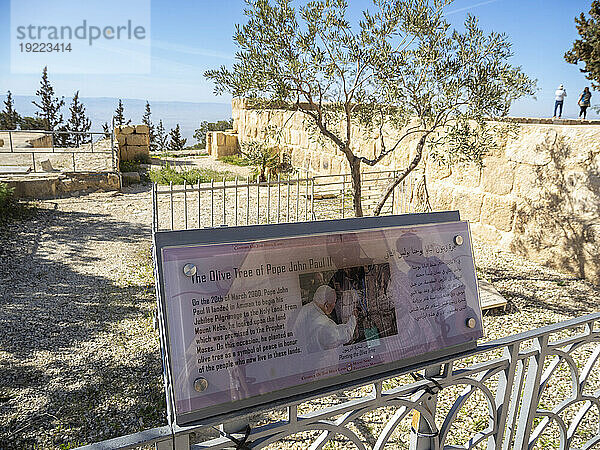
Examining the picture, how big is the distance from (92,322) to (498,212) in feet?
16.4

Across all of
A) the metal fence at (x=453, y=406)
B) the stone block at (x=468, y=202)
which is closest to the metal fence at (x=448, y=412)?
the metal fence at (x=453, y=406)

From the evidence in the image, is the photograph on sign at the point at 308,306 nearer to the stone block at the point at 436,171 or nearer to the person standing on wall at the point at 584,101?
the stone block at the point at 436,171

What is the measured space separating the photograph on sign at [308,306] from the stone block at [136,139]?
13.2 m

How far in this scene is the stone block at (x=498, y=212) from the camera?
6.05m

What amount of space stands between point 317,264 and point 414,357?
0.40 metres

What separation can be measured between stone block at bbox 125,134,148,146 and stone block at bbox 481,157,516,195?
10.1 m

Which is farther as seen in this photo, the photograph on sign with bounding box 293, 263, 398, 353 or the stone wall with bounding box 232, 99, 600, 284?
the stone wall with bounding box 232, 99, 600, 284

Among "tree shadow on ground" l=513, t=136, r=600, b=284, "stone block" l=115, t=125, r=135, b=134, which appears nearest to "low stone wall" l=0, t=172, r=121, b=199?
"stone block" l=115, t=125, r=135, b=134

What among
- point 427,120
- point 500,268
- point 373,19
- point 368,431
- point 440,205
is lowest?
point 368,431

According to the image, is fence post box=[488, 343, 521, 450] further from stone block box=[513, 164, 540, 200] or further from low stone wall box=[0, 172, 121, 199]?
low stone wall box=[0, 172, 121, 199]

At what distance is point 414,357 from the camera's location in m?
1.33


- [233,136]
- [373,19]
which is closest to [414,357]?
[373,19]

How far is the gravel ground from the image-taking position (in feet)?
9.96

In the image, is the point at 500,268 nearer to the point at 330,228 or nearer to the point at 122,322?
the point at 122,322
